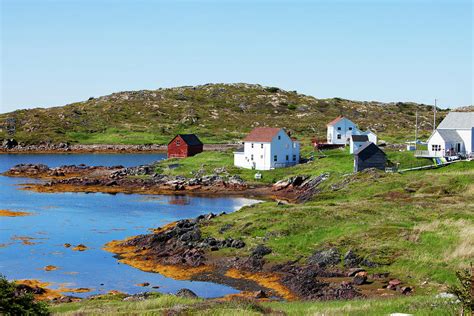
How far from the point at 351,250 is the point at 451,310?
25259mm

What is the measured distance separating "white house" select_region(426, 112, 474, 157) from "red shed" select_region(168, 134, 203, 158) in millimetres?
54936

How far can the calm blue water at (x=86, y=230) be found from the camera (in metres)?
49.4

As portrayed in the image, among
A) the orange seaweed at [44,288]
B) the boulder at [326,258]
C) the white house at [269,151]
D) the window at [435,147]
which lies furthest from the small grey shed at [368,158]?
the orange seaweed at [44,288]

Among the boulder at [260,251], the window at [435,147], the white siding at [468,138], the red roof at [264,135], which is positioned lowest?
the boulder at [260,251]

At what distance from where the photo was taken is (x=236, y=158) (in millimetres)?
117875

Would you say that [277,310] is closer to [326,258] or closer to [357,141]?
[326,258]

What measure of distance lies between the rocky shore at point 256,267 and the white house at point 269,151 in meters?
50.4

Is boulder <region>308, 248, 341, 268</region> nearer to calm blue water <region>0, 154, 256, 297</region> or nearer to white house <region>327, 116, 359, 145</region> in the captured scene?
calm blue water <region>0, 154, 256, 297</region>

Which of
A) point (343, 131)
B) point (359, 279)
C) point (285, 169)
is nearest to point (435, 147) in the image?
point (285, 169)

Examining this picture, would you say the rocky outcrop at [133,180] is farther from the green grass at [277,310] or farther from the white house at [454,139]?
the green grass at [277,310]

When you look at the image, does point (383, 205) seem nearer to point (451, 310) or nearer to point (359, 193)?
point (359, 193)

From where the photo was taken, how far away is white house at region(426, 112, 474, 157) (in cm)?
9650

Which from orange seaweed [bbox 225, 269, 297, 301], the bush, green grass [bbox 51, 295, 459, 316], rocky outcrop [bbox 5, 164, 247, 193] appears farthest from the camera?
rocky outcrop [bbox 5, 164, 247, 193]

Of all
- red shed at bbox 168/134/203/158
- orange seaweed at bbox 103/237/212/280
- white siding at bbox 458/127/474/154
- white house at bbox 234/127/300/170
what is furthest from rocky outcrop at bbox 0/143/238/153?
orange seaweed at bbox 103/237/212/280
